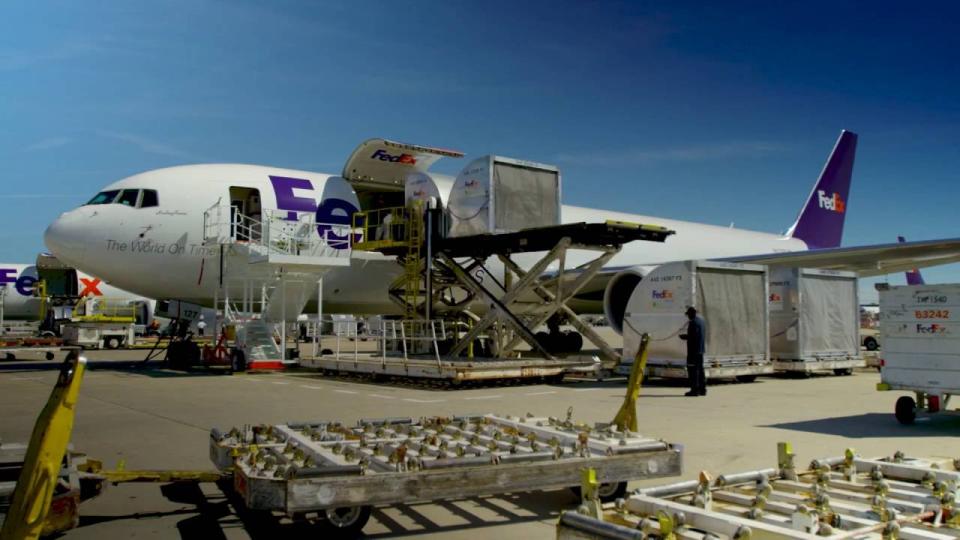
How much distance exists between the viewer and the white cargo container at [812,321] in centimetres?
1425

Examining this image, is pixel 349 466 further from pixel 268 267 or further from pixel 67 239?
pixel 67 239

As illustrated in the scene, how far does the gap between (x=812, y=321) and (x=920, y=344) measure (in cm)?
678

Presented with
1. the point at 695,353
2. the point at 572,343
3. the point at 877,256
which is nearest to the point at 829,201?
the point at 877,256

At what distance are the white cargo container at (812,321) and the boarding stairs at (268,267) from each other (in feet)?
27.8

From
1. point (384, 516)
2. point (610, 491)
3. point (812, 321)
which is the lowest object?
point (384, 516)

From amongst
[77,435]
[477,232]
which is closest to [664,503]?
[77,435]

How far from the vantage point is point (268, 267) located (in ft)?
48.7

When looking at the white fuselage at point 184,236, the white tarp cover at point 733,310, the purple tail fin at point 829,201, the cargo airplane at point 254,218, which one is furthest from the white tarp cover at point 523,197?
the purple tail fin at point 829,201

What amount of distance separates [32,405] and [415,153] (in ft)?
29.8

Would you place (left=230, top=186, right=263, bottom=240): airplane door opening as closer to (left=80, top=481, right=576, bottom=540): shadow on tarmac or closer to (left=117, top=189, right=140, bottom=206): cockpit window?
(left=117, top=189, right=140, bottom=206): cockpit window

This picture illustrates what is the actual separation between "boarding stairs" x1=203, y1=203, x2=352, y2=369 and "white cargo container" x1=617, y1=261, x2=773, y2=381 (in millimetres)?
5900

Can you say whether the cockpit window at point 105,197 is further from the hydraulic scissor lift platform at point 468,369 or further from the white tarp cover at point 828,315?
the white tarp cover at point 828,315

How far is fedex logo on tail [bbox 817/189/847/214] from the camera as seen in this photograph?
27.3m

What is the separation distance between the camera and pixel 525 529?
407 cm
